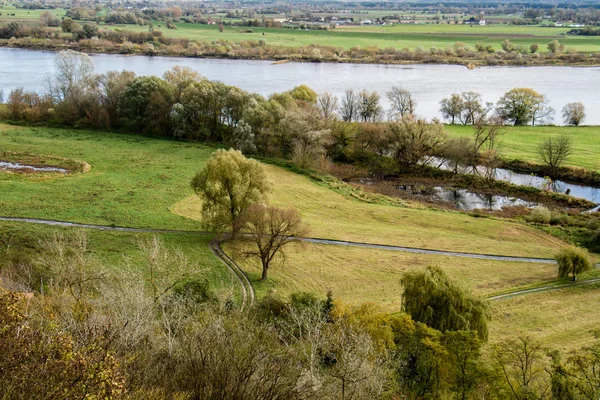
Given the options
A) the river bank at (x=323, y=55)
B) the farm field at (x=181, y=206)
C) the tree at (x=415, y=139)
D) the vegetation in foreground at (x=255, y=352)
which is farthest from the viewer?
the river bank at (x=323, y=55)

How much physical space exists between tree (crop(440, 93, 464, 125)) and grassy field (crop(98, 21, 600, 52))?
57.3 meters

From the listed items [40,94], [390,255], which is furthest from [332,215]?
[40,94]

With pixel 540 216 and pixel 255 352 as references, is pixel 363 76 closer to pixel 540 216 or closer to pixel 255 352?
pixel 540 216

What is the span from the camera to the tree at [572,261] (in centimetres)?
3112

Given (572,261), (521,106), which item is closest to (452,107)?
(521,106)

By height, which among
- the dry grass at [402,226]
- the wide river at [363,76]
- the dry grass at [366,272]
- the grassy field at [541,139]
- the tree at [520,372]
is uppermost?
the wide river at [363,76]

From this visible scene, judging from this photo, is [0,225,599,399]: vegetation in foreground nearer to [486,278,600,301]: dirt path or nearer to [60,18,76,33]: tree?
[486,278,600,301]: dirt path

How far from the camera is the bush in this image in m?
43.0

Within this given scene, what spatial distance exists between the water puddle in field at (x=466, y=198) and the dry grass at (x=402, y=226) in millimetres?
5305

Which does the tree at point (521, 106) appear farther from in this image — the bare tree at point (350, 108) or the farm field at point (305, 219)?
the farm field at point (305, 219)

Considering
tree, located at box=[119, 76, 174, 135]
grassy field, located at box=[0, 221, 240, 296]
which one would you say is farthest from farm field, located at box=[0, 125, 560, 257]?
tree, located at box=[119, 76, 174, 135]

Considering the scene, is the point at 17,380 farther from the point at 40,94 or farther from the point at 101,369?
the point at 40,94

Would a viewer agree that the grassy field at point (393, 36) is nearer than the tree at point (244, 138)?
No

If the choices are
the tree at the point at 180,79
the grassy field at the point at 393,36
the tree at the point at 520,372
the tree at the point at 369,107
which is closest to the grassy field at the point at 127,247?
the tree at the point at 520,372
